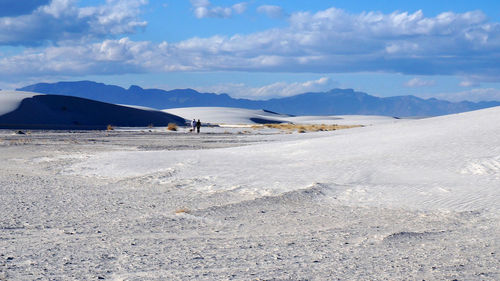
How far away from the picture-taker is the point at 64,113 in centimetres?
7706

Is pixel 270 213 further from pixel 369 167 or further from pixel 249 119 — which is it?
pixel 249 119

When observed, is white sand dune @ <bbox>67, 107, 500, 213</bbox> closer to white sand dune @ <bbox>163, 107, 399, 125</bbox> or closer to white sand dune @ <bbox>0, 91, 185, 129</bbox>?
white sand dune @ <bbox>0, 91, 185, 129</bbox>

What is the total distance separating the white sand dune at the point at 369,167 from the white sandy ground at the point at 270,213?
0.20 ft

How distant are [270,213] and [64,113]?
68.8 m

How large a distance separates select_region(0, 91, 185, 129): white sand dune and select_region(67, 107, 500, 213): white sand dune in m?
47.4

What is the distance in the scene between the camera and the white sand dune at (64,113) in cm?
7106

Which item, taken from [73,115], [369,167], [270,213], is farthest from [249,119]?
[270,213]

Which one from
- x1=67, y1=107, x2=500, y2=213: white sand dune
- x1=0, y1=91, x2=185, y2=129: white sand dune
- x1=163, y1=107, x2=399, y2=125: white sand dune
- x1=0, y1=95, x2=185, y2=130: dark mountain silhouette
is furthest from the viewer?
x1=163, y1=107, x2=399, y2=125: white sand dune

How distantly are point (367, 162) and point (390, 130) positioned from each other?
8165 mm

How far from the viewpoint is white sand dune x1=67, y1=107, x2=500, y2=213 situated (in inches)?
562

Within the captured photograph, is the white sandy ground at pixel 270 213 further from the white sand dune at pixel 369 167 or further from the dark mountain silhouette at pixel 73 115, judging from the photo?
the dark mountain silhouette at pixel 73 115

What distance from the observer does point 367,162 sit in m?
Result: 18.9

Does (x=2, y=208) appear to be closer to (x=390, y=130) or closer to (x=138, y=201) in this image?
(x=138, y=201)

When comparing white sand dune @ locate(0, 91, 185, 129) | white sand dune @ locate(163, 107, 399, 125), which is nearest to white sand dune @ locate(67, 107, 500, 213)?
white sand dune @ locate(0, 91, 185, 129)
